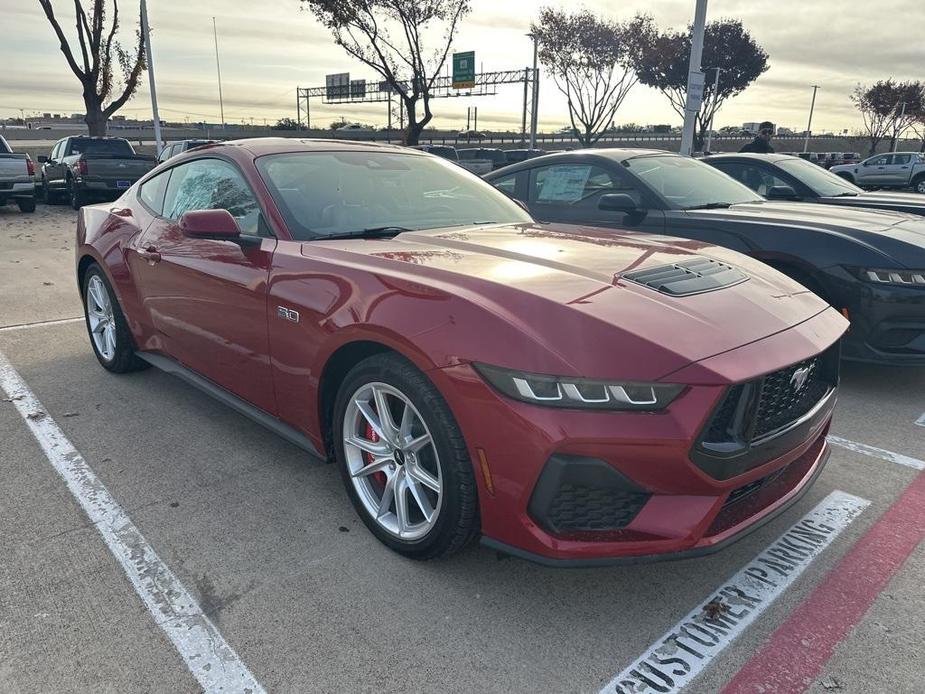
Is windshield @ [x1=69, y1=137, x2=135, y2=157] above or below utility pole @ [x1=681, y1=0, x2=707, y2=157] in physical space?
below

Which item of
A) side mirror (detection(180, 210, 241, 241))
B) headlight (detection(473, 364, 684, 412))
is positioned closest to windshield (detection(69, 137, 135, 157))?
side mirror (detection(180, 210, 241, 241))

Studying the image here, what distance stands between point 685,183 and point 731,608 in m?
4.15

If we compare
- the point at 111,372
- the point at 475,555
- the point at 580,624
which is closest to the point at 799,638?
the point at 580,624

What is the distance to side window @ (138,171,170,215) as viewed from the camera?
4.12m

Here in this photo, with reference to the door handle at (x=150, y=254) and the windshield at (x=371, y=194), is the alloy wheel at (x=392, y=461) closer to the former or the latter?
the windshield at (x=371, y=194)

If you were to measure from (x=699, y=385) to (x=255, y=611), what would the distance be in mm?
1625

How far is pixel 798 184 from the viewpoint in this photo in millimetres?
6785

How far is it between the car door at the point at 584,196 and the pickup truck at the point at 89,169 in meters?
12.3

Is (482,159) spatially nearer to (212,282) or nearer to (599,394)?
(212,282)

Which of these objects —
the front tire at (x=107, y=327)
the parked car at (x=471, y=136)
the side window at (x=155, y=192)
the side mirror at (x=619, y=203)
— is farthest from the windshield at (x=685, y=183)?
the parked car at (x=471, y=136)

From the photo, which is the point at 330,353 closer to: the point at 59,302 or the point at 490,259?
the point at 490,259

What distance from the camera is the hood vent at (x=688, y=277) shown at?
2.38 metres

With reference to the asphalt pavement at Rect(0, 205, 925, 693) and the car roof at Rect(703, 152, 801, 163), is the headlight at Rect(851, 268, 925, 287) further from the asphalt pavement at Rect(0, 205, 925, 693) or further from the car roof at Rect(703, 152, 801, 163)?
the car roof at Rect(703, 152, 801, 163)

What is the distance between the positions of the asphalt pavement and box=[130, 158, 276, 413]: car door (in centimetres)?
49
